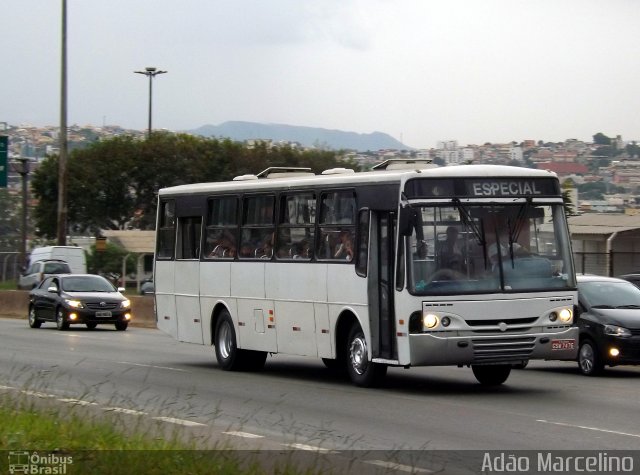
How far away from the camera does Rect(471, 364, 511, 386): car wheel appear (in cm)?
1811

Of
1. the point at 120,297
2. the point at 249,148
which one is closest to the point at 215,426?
the point at 120,297

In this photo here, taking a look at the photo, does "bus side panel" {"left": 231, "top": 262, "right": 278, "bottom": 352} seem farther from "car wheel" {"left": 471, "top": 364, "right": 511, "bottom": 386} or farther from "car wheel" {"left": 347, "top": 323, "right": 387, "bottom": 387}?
"car wheel" {"left": 471, "top": 364, "right": 511, "bottom": 386}

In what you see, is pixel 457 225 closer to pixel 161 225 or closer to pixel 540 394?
pixel 540 394

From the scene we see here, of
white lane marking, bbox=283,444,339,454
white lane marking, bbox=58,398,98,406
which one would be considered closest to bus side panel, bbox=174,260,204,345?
white lane marking, bbox=58,398,98,406

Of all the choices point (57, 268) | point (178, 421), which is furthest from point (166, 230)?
point (57, 268)

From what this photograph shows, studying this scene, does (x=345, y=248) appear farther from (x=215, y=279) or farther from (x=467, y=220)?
(x=215, y=279)

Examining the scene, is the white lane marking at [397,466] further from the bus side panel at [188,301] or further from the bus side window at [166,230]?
the bus side window at [166,230]

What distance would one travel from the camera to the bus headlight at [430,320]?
1625cm

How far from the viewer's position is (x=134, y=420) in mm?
12734

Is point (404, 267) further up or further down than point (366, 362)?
further up

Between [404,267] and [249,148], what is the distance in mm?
70805

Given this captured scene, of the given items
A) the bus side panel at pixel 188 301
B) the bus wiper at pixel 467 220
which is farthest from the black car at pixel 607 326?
the bus side panel at pixel 188 301

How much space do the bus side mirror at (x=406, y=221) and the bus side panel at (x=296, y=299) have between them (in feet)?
7.42

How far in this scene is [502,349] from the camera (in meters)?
16.5
